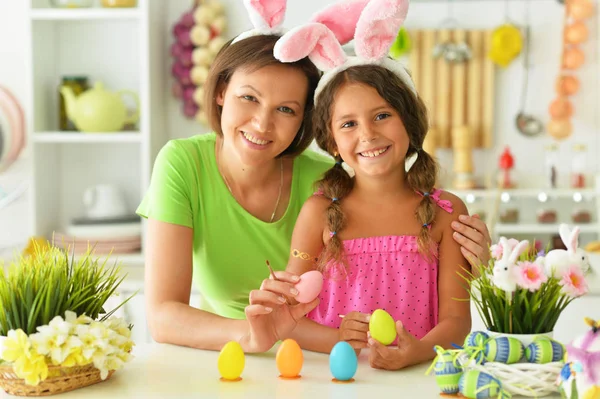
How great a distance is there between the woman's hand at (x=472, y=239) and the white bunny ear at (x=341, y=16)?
0.40 m

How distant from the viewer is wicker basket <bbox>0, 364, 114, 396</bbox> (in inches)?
43.3

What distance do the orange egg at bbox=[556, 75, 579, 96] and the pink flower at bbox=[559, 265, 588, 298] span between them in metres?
2.40

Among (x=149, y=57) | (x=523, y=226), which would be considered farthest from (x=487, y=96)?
(x=149, y=57)

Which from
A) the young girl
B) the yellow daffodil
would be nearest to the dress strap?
the young girl

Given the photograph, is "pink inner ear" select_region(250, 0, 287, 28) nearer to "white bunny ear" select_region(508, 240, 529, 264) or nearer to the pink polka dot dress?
the pink polka dot dress

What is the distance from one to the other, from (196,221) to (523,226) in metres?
1.94

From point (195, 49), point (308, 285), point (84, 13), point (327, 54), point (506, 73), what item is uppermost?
point (84, 13)

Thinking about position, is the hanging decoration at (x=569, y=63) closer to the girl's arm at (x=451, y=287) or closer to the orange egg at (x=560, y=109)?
the orange egg at (x=560, y=109)

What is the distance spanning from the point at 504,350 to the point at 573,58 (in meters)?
2.51

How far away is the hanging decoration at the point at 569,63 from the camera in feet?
10.8

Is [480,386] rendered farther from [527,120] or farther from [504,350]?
[527,120]

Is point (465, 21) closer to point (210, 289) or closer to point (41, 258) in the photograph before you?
point (210, 289)

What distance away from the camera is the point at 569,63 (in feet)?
10.9

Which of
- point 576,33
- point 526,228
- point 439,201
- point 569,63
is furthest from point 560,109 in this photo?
point 439,201
